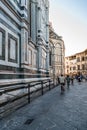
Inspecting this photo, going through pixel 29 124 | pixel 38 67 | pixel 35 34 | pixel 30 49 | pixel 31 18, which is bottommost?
pixel 29 124

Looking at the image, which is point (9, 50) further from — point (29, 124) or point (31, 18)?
point (31, 18)

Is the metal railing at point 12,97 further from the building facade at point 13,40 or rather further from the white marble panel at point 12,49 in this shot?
the white marble panel at point 12,49

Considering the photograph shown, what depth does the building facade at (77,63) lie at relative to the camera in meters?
83.9

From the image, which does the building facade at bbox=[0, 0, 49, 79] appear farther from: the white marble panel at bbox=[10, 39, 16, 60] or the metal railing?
the metal railing

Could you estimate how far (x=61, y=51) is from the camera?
57188mm

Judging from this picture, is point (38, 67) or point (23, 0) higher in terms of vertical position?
point (23, 0)

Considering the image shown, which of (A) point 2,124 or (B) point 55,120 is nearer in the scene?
(A) point 2,124

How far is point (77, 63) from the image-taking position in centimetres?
9038

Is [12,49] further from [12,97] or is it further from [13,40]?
[12,97]

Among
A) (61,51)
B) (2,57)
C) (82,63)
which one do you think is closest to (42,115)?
(2,57)

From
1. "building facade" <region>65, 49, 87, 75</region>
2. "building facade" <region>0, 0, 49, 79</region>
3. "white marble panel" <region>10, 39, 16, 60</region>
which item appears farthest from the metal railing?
"building facade" <region>65, 49, 87, 75</region>

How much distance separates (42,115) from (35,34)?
14.7m

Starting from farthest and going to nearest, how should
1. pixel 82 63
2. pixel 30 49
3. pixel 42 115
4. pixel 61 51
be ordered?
pixel 82 63
pixel 61 51
pixel 30 49
pixel 42 115

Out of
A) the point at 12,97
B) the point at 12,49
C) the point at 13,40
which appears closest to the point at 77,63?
the point at 13,40
